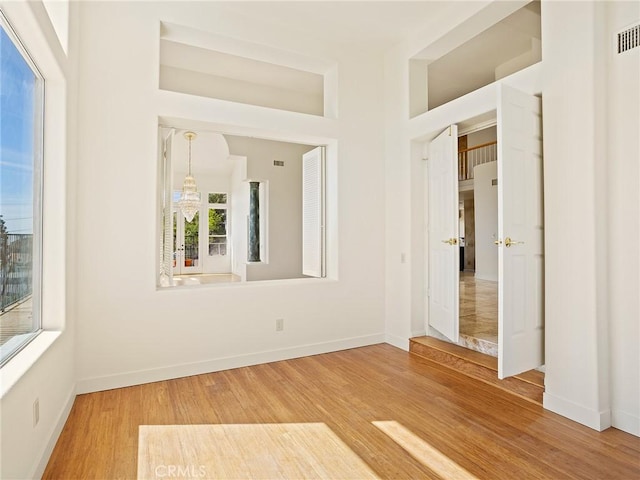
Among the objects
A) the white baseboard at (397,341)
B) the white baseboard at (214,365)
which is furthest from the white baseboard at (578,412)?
the white baseboard at (214,365)

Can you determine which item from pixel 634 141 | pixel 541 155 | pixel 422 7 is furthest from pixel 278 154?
pixel 634 141

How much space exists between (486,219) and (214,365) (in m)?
8.11

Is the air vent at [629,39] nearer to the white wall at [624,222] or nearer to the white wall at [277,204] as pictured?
the white wall at [624,222]

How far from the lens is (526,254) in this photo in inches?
112

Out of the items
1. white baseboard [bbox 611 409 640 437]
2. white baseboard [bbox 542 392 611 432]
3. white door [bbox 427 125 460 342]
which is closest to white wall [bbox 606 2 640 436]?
white baseboard [bbox 611 409 640 437]

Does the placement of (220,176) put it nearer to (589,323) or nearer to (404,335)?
(404,335)

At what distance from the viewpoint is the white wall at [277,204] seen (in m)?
6.71

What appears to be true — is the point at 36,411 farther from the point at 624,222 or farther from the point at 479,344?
the point at 624,222

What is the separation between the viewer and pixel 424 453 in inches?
86.7

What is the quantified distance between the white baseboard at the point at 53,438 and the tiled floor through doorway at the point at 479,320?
3323 millimetres

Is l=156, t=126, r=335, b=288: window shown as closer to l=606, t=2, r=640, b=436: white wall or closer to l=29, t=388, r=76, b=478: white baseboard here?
l=29, t=388, r=76, b=478: white baseboard

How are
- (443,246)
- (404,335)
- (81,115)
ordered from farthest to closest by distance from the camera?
(404,335) → (443,246) → (81,115)

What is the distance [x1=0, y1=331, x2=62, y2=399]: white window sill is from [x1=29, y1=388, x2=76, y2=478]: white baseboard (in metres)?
0.52

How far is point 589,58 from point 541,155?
688 millimetres
